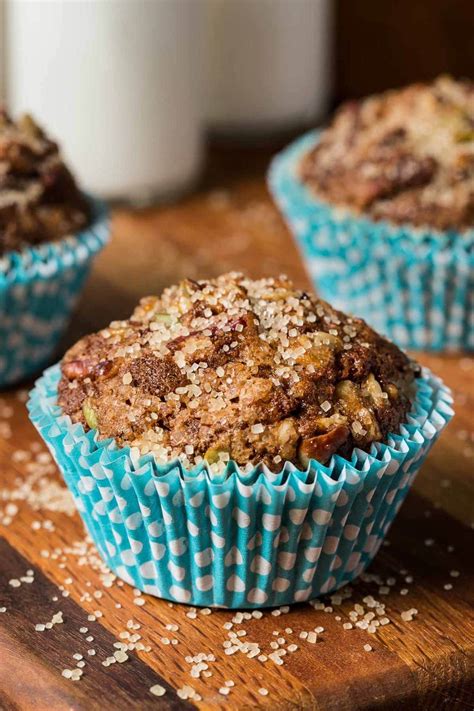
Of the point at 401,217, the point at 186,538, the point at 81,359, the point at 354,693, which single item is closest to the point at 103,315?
the point at 401,217

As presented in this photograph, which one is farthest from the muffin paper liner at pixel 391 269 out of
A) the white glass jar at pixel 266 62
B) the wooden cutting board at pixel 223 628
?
the white glass jar at pixel 266 62

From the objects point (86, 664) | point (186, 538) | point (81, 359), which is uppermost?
point (81, 359)

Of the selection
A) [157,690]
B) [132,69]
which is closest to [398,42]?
[132,69]

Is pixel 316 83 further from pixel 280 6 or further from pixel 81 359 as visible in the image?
pixel 81 359

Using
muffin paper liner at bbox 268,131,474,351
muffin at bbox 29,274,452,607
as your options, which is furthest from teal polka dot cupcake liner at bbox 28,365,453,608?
muffin paper liner at bbox 268,131,474,351

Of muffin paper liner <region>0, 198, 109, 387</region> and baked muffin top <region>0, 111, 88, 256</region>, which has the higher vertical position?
baked muffin top <region>0, 111, 88, 256</region>

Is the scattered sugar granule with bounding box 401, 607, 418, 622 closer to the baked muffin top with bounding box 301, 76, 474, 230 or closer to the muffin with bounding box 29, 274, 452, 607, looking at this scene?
the muffin with bounding box 29, 274, 452, 607
